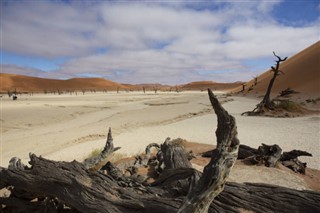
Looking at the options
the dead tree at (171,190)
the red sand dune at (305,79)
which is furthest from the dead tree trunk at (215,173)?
the red sand dune at (305,79)

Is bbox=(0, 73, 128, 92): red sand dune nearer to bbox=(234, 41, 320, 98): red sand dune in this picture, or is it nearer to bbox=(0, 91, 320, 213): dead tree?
bbox=(234, 41, 320, 98): red sand dune

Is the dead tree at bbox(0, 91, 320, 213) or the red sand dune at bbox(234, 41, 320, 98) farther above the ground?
the red sand dune at bbox(234, 41, 320, 98)

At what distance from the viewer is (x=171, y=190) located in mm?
3578

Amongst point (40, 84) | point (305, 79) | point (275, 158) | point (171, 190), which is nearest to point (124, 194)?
point (171, 190)

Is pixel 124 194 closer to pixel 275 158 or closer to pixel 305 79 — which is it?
pixel 275 158

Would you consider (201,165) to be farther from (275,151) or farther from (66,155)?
(66,155)

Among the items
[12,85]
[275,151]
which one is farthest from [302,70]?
[12,85]

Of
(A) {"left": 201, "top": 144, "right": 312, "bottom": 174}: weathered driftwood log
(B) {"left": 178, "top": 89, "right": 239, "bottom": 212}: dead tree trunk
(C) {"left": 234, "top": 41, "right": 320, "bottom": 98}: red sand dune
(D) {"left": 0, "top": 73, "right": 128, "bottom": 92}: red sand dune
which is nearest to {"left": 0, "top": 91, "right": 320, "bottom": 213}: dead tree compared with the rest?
(B) {"left": 178, "top": 89, "right": 239, "bottom": 212}: dead tree trunk

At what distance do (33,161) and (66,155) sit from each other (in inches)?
195

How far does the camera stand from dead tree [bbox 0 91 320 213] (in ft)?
8.94

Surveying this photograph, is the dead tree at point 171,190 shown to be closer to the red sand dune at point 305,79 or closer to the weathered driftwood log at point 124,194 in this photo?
the weathered driftwood log at point 124,194

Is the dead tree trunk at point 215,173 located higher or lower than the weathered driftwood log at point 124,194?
higher

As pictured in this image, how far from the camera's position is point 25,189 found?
13.7ft

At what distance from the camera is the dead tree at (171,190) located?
2725 millimetres
